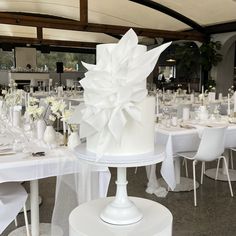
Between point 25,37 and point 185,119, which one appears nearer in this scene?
point 185,119

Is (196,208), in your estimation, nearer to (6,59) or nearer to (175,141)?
(175,141)

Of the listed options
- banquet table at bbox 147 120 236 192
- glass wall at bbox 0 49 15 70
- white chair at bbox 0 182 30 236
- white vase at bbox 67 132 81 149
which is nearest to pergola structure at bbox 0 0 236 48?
glass wall at bbox 0 49 15 70

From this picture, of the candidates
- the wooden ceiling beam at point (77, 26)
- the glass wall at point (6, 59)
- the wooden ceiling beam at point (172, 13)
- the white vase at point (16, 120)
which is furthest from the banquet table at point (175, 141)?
the glass wall at point (6, 59)

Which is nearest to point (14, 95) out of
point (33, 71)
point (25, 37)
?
point (25, 37)

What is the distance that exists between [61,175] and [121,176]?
1120mm

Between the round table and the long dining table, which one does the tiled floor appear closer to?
the long dining table

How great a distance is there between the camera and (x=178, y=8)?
10.6 m

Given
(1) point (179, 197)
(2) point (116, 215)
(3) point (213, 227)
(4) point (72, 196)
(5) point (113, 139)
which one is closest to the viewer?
(5) point (113, 139)

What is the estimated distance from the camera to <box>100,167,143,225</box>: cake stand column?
1.40m

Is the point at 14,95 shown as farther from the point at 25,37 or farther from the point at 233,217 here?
the point at 25,37

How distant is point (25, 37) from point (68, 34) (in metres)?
1.87

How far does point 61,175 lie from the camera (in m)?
2.46

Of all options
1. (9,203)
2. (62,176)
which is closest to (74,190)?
(62,176)

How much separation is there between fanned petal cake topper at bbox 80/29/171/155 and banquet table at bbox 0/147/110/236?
47.4 inches
